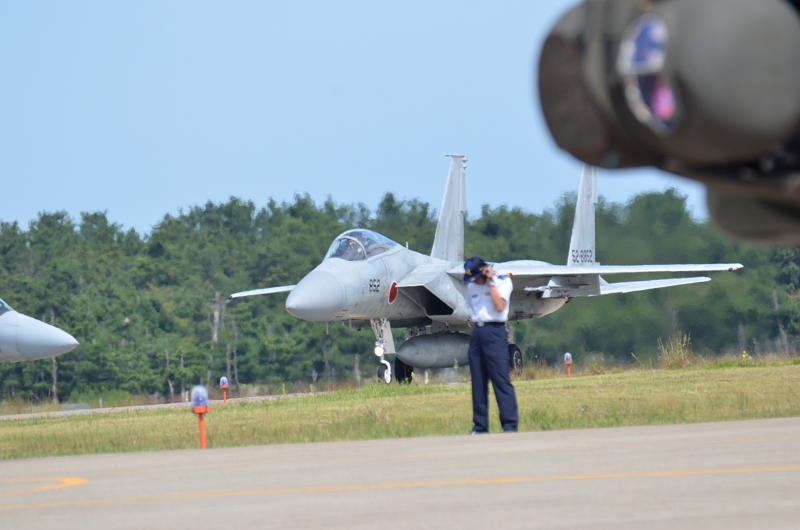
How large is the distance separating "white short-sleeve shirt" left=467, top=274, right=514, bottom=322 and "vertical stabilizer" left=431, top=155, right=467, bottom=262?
717 inches

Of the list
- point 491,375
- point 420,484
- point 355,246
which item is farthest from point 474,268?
point 355,246

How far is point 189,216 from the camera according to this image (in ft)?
238

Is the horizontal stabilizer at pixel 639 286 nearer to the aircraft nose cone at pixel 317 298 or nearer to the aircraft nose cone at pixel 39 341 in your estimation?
the aircraft nose cone at pixel 317 298

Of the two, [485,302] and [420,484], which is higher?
[485,302]

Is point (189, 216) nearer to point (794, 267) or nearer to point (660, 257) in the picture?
point (794, 267)

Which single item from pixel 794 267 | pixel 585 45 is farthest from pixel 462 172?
pixel 585 45

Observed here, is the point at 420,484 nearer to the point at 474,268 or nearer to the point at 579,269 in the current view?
the point at 474,268

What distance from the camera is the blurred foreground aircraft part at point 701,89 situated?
204 centimetres

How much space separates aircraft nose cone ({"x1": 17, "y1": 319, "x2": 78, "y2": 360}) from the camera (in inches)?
744

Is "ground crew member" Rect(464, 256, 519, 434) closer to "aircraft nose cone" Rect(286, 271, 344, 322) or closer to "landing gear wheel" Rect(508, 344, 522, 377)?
"aircraft nose cone" Rect(286, 271, 344, 322)

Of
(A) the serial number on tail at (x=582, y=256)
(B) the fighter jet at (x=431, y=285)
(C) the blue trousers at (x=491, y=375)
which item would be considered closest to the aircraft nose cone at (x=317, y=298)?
(B) the fighter jet at (x=431, y=285)

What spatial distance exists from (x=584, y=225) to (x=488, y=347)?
21.5 m

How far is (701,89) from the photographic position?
2031 mm

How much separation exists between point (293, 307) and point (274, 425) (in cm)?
980
